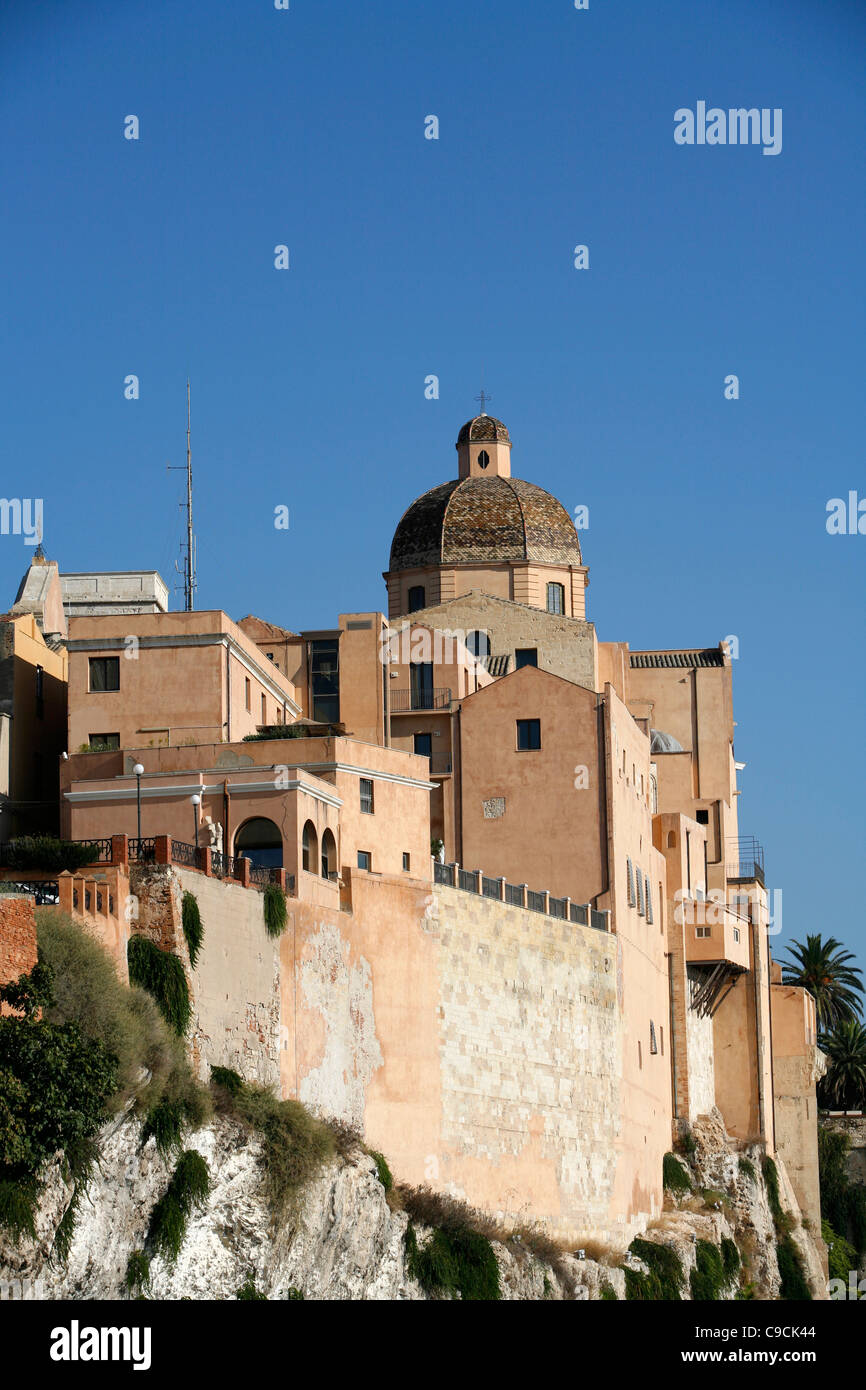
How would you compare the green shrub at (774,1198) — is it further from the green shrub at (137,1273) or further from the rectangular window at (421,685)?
the green shrub at (137,1273)

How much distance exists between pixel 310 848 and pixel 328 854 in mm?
1044

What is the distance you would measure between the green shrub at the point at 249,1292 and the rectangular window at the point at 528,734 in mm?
22146

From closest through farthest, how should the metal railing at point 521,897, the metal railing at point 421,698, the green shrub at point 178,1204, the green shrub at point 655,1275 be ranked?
the green shrub at point 178,1204 < the metal railing at point 521,897 < the green shrub at point 655,1275 < the metal railing at point 421,698

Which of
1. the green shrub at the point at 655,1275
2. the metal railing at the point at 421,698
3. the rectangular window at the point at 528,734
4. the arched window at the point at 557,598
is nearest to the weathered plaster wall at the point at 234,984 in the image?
the green shrub at the point at 655,1275

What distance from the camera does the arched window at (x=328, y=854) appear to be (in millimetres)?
49281

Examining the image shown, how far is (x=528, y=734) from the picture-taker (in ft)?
199

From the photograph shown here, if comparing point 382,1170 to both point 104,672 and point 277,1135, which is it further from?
point 104,672

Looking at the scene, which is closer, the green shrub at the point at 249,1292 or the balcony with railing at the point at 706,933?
the green shrub at the point at 249,1292

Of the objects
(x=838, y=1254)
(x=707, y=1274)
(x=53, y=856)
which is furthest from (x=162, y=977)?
(x=838, y=1254)

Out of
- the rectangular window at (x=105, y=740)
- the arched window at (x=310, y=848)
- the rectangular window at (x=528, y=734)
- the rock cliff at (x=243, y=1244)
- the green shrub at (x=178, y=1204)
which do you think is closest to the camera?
the rock cliff at (x=243, y=1244)

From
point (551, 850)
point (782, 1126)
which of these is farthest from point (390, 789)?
point (782, 1126)

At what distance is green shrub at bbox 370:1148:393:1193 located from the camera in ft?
153

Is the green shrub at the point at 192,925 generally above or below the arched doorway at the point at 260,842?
below

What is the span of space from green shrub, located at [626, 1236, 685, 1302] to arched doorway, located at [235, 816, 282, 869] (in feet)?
52.0
